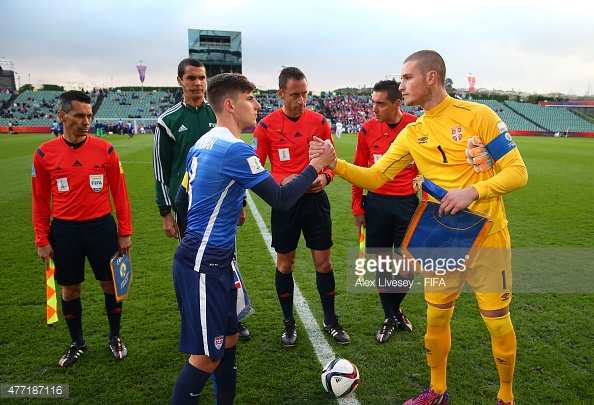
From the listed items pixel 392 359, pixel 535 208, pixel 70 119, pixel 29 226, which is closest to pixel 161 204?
pixel 70 119

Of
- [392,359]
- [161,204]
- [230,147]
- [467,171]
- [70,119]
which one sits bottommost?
[392,359]

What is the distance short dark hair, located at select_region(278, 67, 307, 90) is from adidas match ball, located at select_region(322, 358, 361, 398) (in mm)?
2499

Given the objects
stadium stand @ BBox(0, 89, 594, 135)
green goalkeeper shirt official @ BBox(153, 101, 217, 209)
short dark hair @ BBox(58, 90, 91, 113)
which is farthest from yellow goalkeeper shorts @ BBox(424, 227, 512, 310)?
stadium stand @ BBox(0, 89, 594, 135)

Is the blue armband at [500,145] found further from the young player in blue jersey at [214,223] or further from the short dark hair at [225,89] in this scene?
the short dark hair at [225,89]

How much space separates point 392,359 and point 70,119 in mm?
3458

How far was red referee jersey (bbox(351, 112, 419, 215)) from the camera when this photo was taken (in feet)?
13.3

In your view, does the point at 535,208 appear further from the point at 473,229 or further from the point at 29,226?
the point at 29,226

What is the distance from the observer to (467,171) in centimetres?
273

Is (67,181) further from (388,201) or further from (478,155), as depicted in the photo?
(478,155)

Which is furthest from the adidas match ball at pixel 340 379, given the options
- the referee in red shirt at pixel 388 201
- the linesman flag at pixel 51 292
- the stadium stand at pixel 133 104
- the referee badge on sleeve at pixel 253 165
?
the stadium stand at pixel 133 104

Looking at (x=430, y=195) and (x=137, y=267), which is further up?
(x=430, y=195)

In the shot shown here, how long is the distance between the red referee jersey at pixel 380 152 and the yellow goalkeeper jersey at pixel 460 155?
1.01 meters

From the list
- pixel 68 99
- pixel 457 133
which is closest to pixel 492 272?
pixel 457 133

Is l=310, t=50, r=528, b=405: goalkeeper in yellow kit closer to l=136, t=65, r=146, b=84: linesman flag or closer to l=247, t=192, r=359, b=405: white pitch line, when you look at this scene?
Answer: l=247, t=192, r=359, b=405: white pitch line
